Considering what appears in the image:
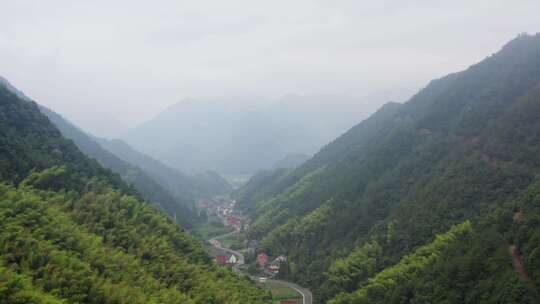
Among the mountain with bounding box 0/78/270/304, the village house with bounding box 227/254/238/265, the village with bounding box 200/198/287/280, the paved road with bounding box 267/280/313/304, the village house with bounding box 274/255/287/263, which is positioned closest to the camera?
the mountain with bounding box 0/78/270/304

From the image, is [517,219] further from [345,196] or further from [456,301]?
[345,196]

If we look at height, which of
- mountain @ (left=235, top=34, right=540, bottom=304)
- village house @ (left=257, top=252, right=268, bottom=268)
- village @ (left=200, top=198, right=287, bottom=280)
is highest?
mountain @ (left=235, top=34, right=540, bottom=304)

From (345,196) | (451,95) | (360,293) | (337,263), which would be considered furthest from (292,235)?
(451,95)

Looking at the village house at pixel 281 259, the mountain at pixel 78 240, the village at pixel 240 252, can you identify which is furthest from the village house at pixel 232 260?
the mountain at pixel 78 240

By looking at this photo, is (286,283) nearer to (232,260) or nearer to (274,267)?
(274,267)

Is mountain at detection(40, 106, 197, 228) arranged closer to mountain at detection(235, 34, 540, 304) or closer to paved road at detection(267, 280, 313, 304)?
mountain at detection(235, 34, 540, 304)

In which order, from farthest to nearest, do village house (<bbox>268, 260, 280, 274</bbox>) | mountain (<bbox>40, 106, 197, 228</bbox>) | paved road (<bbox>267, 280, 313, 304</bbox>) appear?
mountain (<bbox>40, 106, 197, 228</bbox>) → village house (<bbox>268, 260, 280, 274</bbox>) → paved road (<bbox>267, 280, 313, 304</bbox>)

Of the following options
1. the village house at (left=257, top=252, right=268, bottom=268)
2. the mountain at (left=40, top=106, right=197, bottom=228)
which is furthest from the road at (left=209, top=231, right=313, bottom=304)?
the mountain at (left=40, top=106, right=197, bottom=228)
